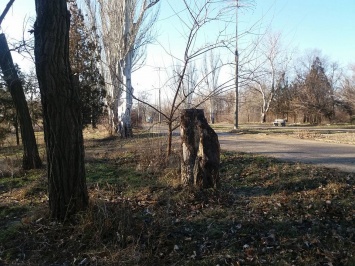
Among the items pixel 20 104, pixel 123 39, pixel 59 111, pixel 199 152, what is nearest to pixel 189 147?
pixel 199 152

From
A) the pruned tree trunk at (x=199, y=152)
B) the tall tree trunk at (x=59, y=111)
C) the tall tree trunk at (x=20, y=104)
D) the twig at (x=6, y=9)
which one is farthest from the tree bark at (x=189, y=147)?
the tall tree trunk at (x=20, y=104)

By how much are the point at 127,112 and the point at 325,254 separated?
53.4ft

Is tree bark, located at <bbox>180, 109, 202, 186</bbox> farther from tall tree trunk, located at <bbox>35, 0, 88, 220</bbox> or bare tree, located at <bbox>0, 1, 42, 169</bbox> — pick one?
bare tree, located at <bbox>0, 1, 42, 169</bbox>

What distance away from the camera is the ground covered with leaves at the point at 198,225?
3.66 m

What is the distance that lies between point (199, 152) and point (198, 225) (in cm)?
176

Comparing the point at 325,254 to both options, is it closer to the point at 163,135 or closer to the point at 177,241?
the point at 177,241

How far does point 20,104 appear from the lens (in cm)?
885

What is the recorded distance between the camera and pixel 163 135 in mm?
10078

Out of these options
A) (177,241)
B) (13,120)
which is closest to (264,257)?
(177,241)

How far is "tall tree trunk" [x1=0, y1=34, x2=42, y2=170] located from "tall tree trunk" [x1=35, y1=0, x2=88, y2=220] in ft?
16.7

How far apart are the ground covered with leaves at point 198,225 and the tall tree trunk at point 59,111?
33cm

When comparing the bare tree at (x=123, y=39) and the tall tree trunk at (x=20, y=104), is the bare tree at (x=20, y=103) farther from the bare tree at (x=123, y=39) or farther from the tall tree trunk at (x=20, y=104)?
the bare tree at (x=123, y=39)

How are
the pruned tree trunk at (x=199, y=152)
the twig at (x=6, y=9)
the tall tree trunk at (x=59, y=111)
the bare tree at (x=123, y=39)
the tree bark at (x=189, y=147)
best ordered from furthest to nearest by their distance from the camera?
the bare tree at (x=123, y=39)
the twig at (x=6, y=9)
the tree bark at (x=189, y=147)
the pruned tree trunk at (x=199, y=152)
the tall tree trunk at (x=59, y=111)

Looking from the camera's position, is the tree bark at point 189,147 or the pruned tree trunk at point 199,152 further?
the tree bark at point 189,147
